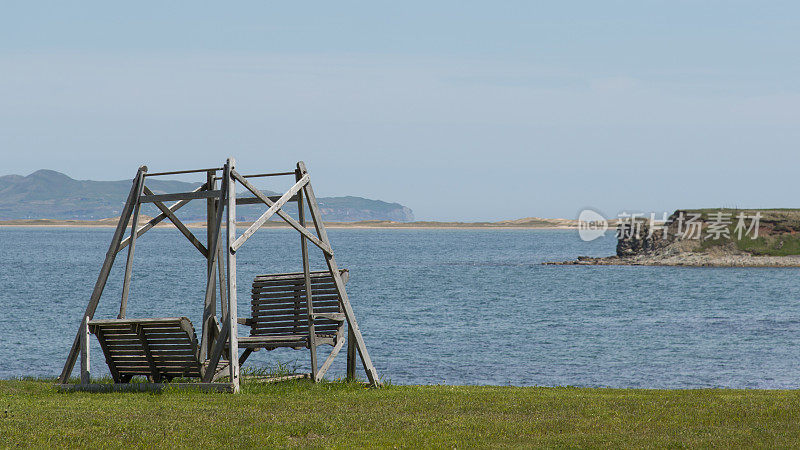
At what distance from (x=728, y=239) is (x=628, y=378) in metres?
74.4

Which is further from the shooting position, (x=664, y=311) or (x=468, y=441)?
(x=664, y=311)

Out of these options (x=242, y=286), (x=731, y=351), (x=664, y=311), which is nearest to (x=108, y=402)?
(x=731, y=351)

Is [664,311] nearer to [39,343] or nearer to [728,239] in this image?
[39,343]

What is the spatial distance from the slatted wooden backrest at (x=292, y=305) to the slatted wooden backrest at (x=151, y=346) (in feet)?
8.45

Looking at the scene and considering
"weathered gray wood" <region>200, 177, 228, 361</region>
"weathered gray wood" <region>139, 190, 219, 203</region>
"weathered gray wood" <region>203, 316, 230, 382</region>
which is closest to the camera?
"weathered gray wood" <region>203, 316, 230, 382</region>

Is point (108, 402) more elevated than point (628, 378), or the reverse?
point (108, 402)

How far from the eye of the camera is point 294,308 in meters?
16.1

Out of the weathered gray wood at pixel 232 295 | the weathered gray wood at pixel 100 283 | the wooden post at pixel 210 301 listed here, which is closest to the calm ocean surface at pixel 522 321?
the wooden post at pixel 210 301

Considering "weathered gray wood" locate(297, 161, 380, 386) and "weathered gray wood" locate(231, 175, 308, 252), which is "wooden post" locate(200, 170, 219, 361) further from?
"weathered gray wood" locate(297, 161, 380, 386)

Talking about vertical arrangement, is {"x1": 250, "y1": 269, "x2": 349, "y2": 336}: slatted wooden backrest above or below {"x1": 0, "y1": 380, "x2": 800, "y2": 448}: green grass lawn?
above

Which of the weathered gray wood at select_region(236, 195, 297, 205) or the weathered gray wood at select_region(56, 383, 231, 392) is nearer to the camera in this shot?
the weathered gray wood at select_region(56, 383, 231, 392)

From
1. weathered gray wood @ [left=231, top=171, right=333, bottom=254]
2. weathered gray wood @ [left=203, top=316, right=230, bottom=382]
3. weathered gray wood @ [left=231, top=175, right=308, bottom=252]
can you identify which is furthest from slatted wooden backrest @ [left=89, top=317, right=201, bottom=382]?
weathered gray wood @ [left=231, top=171, right=333, bottom=254]

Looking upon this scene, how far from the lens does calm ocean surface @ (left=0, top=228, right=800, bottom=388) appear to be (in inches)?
1112

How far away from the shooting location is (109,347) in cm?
1375
